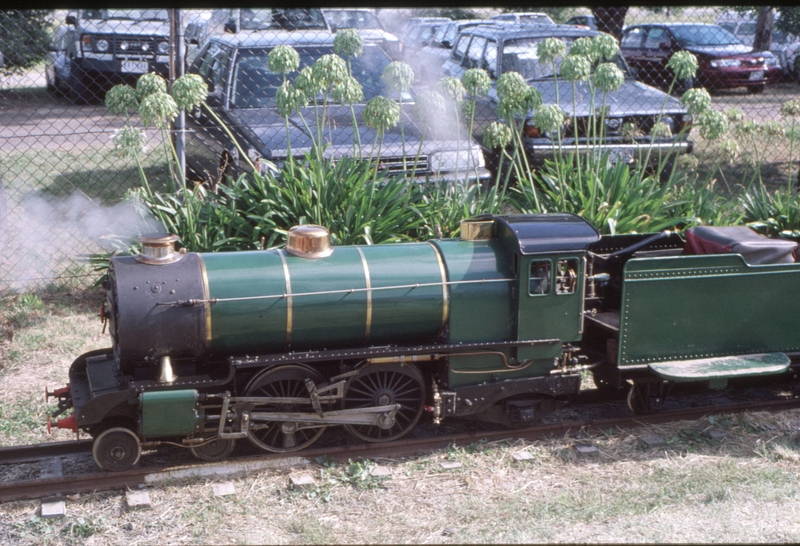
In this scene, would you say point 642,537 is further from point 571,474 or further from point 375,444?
point 375,444

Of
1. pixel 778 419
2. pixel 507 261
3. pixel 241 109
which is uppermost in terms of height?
pixel 241 109

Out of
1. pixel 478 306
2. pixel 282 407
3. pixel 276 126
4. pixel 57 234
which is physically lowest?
pixel 282 407

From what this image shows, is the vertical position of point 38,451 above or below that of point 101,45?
below

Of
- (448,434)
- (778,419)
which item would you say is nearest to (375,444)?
(448,434)

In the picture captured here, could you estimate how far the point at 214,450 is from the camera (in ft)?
17.8

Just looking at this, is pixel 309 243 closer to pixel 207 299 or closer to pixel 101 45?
pixel 207 299

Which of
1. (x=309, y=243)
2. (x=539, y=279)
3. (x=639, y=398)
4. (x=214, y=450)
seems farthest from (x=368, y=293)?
(x=639, y=398)

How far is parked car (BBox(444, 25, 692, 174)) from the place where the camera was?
10055mm

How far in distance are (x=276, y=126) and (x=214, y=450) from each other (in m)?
4.30

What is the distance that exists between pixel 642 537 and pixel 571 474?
0.88 m

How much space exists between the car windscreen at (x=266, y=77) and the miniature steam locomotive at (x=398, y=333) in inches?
164

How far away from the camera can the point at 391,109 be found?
7.48 m

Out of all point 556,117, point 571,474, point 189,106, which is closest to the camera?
point 571,474

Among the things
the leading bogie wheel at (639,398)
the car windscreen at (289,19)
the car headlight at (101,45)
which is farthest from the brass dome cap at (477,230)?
the car headlight at (101,45)
